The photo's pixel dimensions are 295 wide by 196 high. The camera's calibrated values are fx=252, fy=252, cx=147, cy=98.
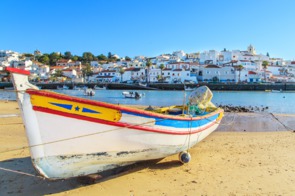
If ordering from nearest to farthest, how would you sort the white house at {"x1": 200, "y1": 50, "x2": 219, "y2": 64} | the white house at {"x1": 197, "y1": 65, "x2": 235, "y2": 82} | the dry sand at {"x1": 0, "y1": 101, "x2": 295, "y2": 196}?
1. the dry sand at {"x1": 0, "y1": 101, "x2": 295, "y2": 196}
2. the white house at {"x1": 197, "y1": 65, "x2": 235, "y2": 82}
3. the white house at {"x1": 200, "y1": 50, "x2": 219, "y2": 64}

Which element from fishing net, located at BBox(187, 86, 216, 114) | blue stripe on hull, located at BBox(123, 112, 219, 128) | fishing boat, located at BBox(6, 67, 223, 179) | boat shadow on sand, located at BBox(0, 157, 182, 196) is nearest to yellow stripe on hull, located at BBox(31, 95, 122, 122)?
fishing boat, located at BBox(6, 67, 223, 179)

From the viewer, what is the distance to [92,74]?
97562 mm

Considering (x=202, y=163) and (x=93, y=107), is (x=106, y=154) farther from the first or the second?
(x=202, y=163)

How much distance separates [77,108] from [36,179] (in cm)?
205

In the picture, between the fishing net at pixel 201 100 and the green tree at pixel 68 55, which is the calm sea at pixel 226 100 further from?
the green tree at pixel 68 55

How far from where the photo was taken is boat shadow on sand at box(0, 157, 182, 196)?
479cm

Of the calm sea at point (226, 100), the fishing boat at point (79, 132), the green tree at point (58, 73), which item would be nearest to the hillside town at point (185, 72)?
the green tree at point (58, 73)

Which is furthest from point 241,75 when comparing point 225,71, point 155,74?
point 155,74

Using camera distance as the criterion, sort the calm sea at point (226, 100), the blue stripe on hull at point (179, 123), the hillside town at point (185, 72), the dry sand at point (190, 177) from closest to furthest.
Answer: the dry sand at point (190, 177) < the blue stripe on hull at point (179, 123) < the calm sea at point (226, 100) < the hillside town at point (185, 72)

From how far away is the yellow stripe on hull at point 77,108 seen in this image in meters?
4.30

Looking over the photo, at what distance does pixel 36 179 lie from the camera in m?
5.30

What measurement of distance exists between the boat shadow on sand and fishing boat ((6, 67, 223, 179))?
453 mm

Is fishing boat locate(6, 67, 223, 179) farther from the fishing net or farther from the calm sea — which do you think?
the calm sea

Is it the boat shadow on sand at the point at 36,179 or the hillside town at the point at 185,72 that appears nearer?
the boat shadow on sand at the point at 36,179
